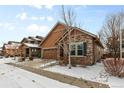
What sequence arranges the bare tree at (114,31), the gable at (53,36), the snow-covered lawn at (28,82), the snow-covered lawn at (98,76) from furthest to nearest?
1. the bare tree at (114,31)
2. the gable at (53,36)
3. the snow-covered lawn at (98,76)
4. the snow-covered lawn at (28,82)

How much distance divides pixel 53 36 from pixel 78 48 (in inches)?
→ 281

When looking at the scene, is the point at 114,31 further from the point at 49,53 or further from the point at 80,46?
the point at 80,46

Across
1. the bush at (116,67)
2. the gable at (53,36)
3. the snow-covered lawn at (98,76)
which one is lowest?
the snow-covered lawn at (98,76)

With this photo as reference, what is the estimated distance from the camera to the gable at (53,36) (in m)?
22.3

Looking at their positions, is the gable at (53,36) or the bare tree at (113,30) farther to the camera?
the bare tree at (113,30)

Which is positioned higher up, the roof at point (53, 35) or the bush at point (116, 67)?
the roof at point (53, 35)

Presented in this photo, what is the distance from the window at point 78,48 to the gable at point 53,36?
5564mm

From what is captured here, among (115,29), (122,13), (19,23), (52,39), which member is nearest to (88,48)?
(19,23)

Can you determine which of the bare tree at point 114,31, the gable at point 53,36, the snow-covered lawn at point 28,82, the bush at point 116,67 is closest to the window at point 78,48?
the bush at point 116,67

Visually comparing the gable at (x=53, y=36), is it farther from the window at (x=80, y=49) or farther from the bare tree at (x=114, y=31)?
the bare tree at (x=114, y=31)

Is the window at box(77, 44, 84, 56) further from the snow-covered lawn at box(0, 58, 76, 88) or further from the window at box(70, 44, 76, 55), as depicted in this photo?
the snow-covered lawn at box(0, 58, 76, 88)

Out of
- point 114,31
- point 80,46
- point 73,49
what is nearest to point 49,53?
point 73,49

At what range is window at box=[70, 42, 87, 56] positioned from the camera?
16.0 metres
